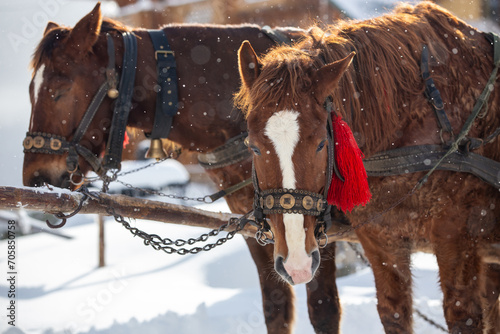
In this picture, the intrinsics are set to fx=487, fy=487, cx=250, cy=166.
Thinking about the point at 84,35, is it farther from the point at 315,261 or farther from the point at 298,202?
the point at 315,261

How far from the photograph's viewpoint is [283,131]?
1.83 metres

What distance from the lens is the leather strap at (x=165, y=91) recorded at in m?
2.96

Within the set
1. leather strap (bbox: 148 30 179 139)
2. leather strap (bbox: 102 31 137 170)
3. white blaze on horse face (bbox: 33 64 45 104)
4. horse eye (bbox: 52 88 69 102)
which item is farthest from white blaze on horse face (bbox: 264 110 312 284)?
white blaze on horse face (bbox: 33 64 45 104)

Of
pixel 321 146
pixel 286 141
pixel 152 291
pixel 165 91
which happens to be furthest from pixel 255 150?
pixel 152 291

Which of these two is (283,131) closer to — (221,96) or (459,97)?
(459,97)

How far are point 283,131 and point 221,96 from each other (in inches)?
50.5

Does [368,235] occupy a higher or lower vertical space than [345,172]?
lower

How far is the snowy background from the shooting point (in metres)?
4.49

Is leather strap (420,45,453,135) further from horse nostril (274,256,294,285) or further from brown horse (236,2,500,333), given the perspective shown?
horse nostril (274,256,294,285)

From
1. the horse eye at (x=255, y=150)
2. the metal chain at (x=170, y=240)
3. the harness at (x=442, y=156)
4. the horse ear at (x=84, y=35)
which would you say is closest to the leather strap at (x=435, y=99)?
the harness at (x=442, y=156)

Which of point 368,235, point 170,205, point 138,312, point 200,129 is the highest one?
point 200,129

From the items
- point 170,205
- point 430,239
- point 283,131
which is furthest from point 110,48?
point 430,239

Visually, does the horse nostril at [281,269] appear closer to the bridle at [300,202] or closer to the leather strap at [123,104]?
the bridle at [300,202]

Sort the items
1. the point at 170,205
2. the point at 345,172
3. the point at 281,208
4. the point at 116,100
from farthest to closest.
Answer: the point at 116,100 → the point at 170,205 → the point at 345,172 → the point at 281,208
